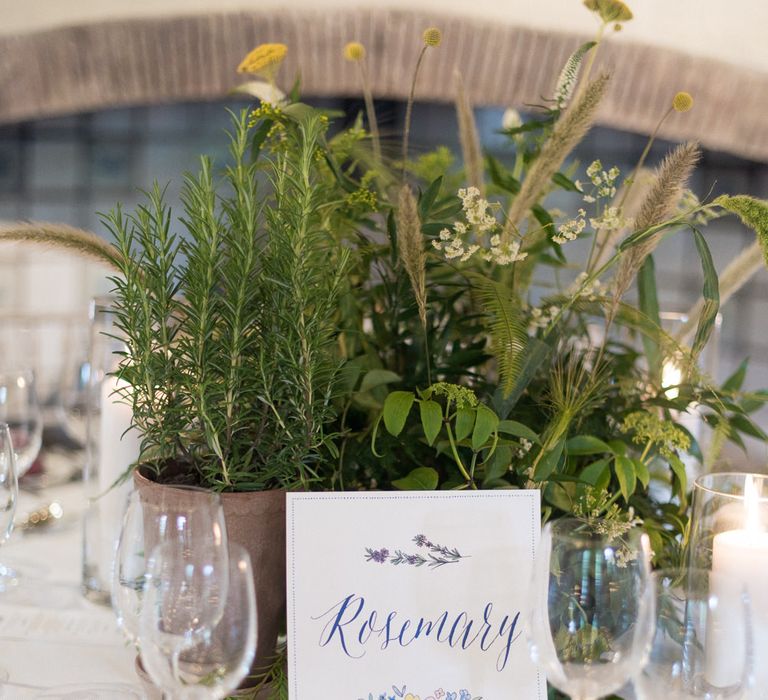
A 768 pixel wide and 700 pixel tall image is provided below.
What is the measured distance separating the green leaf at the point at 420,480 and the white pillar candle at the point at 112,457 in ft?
1.11

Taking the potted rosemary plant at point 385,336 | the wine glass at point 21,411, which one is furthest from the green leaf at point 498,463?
the wine glass at point 21,411

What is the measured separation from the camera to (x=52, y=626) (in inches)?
36.5

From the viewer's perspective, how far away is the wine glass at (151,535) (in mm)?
617

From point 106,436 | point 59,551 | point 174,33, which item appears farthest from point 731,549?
point 174,33

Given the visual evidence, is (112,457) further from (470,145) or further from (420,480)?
(470,145)

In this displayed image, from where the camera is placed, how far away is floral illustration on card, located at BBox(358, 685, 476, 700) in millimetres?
693

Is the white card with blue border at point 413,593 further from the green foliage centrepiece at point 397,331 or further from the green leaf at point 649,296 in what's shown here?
the green leaf at point 649,296

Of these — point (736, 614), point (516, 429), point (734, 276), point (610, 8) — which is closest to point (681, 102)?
point (610, 8)

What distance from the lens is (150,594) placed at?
23.8 inches

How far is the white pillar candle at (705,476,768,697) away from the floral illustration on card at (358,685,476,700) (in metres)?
0.18

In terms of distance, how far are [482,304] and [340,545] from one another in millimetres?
262

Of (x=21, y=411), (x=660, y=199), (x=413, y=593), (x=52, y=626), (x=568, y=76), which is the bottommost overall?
(x=52, y=626)

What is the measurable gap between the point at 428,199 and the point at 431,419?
21 centimetres

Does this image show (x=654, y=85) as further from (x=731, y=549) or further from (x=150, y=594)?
(x=150, y=594)
